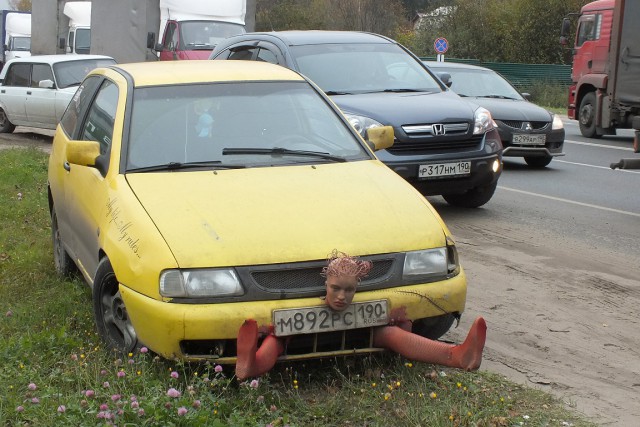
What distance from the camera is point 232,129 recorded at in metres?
5.90

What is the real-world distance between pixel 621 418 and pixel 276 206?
1878 mm

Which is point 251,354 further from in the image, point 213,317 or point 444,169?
point 444,169

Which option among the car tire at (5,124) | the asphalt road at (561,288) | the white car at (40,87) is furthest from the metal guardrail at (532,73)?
the asphalt road at (561,288)

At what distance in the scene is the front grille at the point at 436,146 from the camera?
9734mm

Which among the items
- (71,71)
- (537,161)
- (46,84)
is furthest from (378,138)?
(71,71)

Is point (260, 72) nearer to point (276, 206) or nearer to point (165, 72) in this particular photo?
point (165, 72)

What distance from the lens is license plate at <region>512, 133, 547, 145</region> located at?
1478 centimetres

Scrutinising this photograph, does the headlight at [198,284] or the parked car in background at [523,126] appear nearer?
the headlight at [198,284]

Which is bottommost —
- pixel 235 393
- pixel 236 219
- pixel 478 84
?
pixel 235 393

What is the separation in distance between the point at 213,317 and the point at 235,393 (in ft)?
1.28

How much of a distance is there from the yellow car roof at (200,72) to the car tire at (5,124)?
14.3 meters

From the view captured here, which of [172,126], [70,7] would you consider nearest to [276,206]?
[172,126]

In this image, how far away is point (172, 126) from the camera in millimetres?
5836

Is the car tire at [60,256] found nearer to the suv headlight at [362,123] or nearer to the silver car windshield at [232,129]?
the silver car windshield at [232,129]
